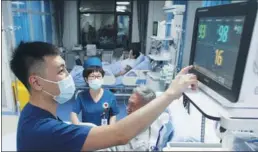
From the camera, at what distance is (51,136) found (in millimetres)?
860

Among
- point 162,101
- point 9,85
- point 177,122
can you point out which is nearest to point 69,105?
point 9,85

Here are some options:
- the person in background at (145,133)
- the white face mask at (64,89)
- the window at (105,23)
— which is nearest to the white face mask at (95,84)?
the person in background at (145,133)

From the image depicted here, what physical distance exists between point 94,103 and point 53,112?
0.89 m

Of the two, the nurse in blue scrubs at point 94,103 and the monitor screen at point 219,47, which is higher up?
the monitor screen at point 219,47

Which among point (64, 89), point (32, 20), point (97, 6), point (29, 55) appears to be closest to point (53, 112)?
point (64, 89)

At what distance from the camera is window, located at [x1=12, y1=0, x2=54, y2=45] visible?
4.12 m

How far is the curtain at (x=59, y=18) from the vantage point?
6750mm

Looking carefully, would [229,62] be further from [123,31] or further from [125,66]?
[123,31]

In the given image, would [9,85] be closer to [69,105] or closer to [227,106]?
[69,105]

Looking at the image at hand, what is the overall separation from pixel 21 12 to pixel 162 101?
4.34 m

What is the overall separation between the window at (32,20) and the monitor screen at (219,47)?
3.47 metres

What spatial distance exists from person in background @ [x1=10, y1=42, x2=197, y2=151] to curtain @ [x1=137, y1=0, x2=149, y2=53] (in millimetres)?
5962

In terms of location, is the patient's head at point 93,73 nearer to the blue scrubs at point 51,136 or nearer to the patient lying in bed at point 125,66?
the blue scrubs at point 51,136

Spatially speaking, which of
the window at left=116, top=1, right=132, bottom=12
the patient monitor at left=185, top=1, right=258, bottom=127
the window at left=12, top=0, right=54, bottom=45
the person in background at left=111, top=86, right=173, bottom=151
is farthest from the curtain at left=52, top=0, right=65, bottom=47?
the patient monitor at left=185, top=1, right=258, bottom=127
